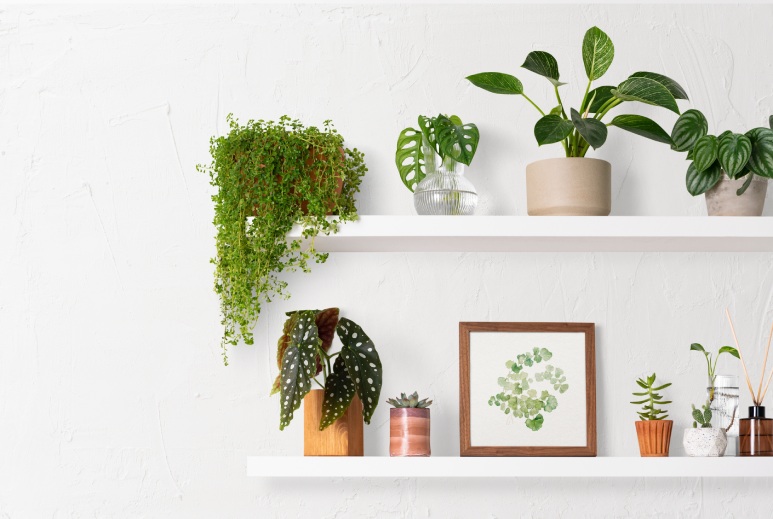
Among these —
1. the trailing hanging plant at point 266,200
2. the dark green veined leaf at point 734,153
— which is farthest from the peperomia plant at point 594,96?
the trailing hanging plant at point 266,200

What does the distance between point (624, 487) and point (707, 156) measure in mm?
691

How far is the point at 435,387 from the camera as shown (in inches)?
70.0

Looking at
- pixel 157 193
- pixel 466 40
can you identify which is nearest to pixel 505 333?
pixel 466 40

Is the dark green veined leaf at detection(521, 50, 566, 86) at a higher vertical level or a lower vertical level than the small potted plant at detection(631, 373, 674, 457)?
higher

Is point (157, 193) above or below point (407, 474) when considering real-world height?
above

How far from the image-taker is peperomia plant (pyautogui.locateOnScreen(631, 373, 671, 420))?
65.6 inches

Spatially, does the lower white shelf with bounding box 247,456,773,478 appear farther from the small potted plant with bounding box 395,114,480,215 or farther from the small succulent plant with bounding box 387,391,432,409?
the small potted plant with bounding box 395,114,480,215

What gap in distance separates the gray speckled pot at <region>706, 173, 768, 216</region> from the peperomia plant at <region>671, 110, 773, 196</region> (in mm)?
13

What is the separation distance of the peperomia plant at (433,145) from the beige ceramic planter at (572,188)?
160 mm

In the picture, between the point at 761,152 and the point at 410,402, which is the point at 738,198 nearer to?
the point at 761,152

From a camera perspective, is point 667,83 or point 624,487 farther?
point 624,487

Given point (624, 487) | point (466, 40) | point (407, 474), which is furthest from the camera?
point (466, 40)

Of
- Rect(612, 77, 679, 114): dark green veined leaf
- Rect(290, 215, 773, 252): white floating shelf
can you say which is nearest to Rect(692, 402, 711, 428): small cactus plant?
Rect(290, 215, 773, 252): white floating shelf

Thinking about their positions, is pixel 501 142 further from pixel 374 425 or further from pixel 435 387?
pixel 374 425
